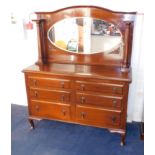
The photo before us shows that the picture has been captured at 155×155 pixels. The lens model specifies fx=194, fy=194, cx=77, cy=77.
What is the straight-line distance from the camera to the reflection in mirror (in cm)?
226

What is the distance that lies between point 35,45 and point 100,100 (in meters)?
1.23

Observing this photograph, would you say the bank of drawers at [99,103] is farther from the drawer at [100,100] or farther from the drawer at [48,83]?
the drawer at [48,83]

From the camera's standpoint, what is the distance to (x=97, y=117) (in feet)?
7.27

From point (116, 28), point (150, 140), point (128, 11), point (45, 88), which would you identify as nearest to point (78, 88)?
point (45, 88)

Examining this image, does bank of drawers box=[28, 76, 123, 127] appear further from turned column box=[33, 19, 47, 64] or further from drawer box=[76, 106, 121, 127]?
turned column box=[33, 19, 47, 64]

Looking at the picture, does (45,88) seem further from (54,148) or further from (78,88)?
(54,148)

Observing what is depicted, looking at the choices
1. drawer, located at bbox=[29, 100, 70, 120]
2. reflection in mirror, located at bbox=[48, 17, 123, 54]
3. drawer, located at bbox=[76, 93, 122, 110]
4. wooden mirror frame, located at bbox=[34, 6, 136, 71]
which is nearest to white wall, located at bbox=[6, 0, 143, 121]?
wooden mirror frame, located at bbox=[34, 6, 136, 71]

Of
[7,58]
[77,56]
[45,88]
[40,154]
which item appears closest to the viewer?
[7,58]

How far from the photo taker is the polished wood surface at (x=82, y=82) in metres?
2.09

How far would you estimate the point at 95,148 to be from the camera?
2.22 meters

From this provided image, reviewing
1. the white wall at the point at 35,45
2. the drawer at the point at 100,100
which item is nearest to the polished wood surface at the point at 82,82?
the drawer at the point at 100,100

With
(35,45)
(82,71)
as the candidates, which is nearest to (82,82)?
(82,71)

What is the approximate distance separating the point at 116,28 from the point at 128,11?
230 millimetres

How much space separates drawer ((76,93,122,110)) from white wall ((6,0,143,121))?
0.53m
